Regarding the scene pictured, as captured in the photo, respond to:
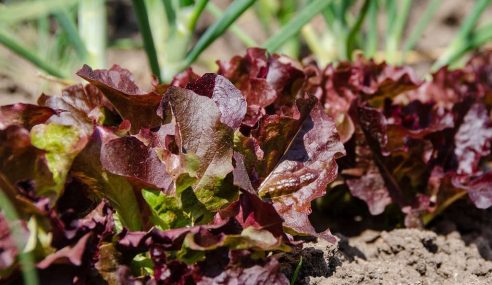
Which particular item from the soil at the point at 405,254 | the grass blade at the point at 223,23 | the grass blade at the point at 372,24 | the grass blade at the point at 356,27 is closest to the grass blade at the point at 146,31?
the grass blade at the point at 223,23

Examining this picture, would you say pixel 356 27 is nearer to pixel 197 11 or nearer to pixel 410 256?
pixel 197 11

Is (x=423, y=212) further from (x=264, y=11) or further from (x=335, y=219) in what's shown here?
(x=264, y=11)

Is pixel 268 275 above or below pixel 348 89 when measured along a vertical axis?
below

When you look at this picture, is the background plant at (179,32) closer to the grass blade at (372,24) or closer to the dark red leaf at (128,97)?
the grass blade at (372,24)

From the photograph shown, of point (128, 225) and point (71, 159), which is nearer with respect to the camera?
point (71, 159)

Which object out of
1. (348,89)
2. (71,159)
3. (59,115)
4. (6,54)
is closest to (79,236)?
(71,159)
